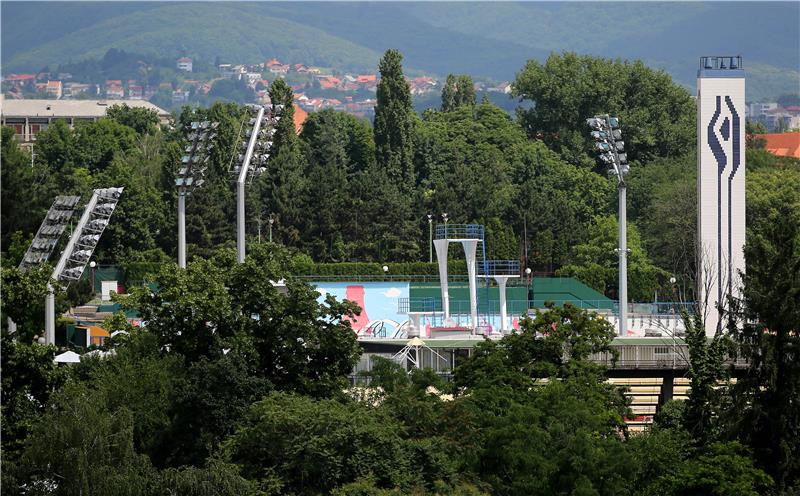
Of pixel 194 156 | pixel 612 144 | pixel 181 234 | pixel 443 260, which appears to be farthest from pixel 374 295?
pixel 181 234

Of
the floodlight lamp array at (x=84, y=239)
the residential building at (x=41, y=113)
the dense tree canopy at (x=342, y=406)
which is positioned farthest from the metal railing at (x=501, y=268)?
the residential building at (x=41, y=113)

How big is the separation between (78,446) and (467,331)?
24799 millimetres

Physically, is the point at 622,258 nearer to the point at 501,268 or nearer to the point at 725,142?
the point at 725,142

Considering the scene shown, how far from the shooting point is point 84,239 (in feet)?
144

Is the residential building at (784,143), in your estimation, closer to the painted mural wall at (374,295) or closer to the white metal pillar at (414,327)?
the painted mural wall at (374,295)

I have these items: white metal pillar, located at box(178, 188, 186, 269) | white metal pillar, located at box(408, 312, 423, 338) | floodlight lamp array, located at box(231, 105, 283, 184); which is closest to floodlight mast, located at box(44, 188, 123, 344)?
white metal pillar, located at box(178, 188, 186, 269)

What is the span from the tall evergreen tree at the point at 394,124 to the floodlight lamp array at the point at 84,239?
43035mm

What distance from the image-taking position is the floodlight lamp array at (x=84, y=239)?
4334 cm

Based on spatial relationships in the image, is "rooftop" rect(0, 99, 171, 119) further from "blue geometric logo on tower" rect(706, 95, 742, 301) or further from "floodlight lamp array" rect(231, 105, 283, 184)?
"floodlight lamp array" rect(231, 105, 283, 184)

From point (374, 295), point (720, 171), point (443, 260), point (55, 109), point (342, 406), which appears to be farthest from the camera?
point (55, 109)

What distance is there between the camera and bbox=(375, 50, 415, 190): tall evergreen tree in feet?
290

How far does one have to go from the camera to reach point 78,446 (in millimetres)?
30766

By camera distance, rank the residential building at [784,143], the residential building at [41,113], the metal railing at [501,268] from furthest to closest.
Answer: the residential building at [41,113], the residential building at [784,143], the metal railing at [501,268]

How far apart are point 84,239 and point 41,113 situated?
409 ft
